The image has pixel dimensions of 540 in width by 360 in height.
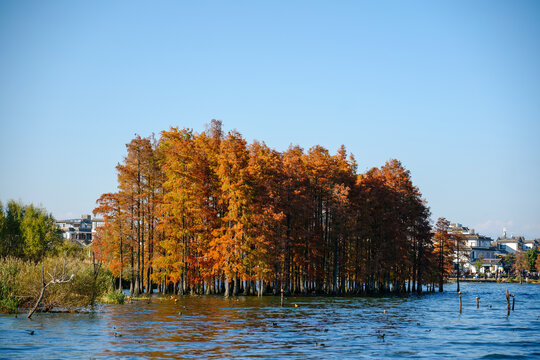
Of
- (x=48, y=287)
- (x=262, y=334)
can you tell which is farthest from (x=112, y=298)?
(x=262, y=334)

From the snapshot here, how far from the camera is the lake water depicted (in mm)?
35281

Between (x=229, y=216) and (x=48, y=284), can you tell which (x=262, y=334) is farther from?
(x=229, y=216)

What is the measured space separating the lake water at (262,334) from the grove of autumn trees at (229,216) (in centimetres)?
1442

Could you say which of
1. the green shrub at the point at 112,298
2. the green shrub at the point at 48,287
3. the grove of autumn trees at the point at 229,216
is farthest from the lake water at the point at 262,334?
the grove of autumn trees at the point at 229,216

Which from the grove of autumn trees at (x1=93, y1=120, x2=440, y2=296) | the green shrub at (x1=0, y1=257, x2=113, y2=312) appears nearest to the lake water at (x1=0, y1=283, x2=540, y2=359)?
the green shrub at (x1=0, y1=257, x2=113, y2=312)

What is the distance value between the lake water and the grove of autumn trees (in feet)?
47.3

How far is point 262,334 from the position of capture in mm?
43438

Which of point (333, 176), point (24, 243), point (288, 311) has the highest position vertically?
point (333, 176)

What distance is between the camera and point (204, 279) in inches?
3155

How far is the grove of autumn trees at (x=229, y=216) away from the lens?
7744cm

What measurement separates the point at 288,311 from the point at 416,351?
77.3 ft

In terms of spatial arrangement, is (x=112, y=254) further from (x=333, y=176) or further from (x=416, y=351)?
(x=416, y=351)

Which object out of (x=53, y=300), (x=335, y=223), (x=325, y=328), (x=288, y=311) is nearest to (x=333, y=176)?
(x=335, y=223)

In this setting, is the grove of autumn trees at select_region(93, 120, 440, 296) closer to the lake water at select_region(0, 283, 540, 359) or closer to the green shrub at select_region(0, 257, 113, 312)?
the lake water at select_region(0, 283, 540, 359)
